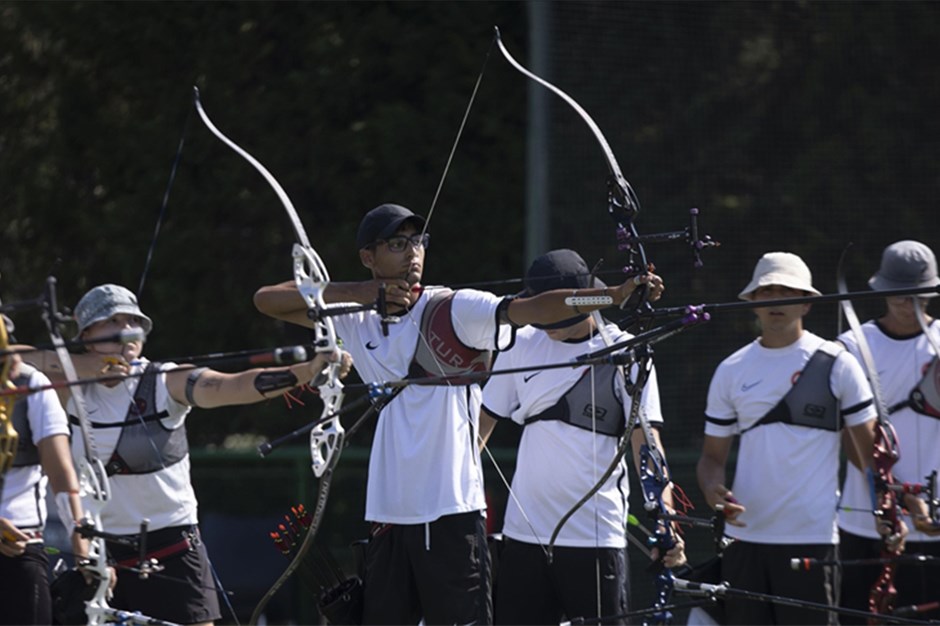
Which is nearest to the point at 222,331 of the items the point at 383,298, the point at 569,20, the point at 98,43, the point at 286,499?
the point at 286,499

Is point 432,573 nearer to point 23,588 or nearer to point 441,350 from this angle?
point 441,350

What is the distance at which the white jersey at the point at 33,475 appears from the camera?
14.8 ft

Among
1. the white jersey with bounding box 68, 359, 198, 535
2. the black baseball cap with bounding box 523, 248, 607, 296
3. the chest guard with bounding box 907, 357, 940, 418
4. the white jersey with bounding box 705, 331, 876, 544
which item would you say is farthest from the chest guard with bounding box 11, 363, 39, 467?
the chest guard with bounding box 907, 357, 940, 418

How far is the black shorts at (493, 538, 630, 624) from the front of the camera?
474cm

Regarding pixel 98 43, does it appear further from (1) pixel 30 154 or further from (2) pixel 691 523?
(2) pixel 691 523

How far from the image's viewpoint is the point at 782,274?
5.19 meters

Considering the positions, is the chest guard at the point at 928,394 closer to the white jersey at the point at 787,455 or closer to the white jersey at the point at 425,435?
the white jersey at the point at 787,455

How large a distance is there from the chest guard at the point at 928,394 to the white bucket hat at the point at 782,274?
19.9 inches

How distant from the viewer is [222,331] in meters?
9.08

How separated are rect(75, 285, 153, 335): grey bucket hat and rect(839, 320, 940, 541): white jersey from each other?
8.13ft

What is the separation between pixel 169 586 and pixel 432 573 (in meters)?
0.90

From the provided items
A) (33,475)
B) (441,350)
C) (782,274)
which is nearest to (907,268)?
(782,274)

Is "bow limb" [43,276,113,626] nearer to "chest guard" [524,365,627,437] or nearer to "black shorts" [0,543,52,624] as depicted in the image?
"black shorts" [0,543,52,624]

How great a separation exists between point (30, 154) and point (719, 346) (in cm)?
437
